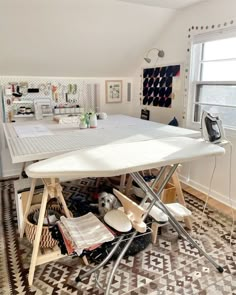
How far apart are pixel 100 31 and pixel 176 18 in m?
0.95

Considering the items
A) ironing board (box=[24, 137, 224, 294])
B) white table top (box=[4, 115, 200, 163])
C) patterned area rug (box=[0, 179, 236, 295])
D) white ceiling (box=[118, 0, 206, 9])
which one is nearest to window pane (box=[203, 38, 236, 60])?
white ceiling (box=[118, 0, 206, 9])

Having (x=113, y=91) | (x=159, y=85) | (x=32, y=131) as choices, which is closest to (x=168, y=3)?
(x=159, y=85)

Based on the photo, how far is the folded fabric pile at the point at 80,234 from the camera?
1.39 meters

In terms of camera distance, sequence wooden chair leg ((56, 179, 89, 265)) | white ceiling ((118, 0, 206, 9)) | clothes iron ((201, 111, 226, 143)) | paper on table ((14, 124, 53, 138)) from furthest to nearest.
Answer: white ceiling ((118, 0, 206, 9)) → paper on table ((14, 124, 53, 138)) → clothes iron ((201, 111, 226, 143)) → wooden chair leg ((56, 179, 89, 265))

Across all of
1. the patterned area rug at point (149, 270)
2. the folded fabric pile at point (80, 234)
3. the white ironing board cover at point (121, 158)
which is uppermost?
the white ironing board cover at point (121, 158)

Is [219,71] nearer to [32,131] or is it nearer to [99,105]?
[99,105]

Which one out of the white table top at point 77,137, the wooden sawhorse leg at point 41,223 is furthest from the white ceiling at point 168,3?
the wooden sawhorse leg at point 41,223

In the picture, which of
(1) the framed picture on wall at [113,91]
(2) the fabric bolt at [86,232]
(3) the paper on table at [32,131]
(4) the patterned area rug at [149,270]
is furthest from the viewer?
(1) the framed picture on wall at [113,91]

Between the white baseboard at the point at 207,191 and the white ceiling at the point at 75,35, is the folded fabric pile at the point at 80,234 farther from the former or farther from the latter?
the white ceiling at the point at 75,35

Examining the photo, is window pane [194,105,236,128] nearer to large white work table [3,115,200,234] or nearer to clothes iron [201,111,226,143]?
large white work table [3,115,200,234]

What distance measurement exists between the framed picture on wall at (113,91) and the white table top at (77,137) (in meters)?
1.00

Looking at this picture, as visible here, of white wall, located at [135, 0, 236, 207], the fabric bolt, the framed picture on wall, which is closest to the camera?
the fabric bolt

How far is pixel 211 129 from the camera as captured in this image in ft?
6.19

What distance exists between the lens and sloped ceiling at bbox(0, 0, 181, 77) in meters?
2.63
